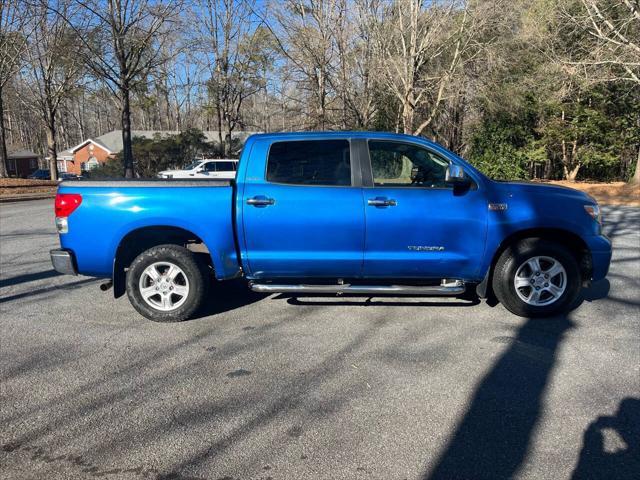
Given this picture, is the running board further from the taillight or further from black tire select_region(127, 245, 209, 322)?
the taillight

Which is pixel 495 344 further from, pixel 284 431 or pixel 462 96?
pixel 462 96

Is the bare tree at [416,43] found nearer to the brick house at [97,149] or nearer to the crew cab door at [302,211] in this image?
the crew cab door at [302,211]

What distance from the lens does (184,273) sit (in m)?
4.81

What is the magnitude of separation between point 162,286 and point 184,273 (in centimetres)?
27

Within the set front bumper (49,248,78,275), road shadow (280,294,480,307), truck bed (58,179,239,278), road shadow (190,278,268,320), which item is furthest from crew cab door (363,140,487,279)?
front bumper (49,248,78,275)

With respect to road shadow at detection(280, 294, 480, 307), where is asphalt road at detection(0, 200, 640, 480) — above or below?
below

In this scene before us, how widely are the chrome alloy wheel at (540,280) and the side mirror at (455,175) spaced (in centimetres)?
107

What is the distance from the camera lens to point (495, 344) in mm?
4254

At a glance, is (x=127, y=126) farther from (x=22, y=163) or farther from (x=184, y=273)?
(x=22, y=163)

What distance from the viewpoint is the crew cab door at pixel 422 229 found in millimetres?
4648

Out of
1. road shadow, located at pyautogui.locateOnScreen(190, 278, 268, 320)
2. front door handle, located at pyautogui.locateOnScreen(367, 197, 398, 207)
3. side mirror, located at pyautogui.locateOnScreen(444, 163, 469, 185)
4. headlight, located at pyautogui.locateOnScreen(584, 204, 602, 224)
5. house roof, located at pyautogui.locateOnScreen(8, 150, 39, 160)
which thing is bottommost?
road shadow, located at pyautogui.locateOnScreen(190, 278, 268, 320)

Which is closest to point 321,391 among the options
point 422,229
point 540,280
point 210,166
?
point 422,229

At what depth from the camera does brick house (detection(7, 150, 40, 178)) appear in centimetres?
6731

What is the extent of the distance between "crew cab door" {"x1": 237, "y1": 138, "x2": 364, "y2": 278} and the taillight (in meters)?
1.63
